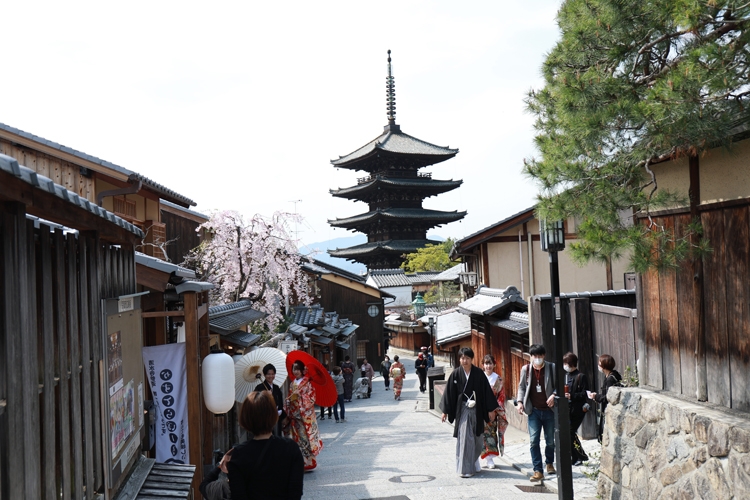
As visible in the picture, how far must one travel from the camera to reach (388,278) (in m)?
53.5

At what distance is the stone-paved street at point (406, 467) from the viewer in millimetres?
8297

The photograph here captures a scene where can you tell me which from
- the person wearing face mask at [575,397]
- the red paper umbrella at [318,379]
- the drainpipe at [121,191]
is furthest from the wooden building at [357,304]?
the person wearing face mask at [575,397]

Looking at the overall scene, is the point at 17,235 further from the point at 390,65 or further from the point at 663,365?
the point at 390,65

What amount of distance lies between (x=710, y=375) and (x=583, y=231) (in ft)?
5.53

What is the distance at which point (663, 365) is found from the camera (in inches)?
268

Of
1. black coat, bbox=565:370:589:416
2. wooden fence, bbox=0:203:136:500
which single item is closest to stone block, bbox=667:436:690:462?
black coat, bbox=565:370:589:416

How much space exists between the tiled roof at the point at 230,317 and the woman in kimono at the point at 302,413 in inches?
68.2

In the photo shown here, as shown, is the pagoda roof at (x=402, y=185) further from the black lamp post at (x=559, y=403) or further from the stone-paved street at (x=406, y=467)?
the black lamp post at (x=559, y=403)

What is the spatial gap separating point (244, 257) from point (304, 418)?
11560mm

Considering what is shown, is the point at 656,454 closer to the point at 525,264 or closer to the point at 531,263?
the point at 531,263

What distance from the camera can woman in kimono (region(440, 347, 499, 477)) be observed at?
9.15 m

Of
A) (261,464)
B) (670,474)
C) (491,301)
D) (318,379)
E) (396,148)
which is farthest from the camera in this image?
(396,148)

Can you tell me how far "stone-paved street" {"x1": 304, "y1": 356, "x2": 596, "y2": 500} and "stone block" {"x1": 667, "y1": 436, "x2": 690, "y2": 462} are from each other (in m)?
1.99

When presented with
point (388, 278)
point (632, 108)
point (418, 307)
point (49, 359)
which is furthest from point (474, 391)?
point (388, 278)
